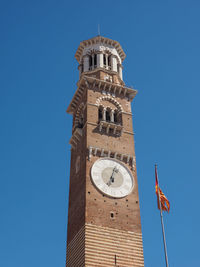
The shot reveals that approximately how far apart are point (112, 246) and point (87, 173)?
689cm

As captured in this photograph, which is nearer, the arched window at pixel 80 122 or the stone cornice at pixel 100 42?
the arched window at pixel 80 122

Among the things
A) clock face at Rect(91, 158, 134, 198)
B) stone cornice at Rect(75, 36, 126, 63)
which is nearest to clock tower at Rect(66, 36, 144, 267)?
clock face at Rect(91, 158, 134, 198)

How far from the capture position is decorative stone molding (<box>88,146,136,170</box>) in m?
37.5

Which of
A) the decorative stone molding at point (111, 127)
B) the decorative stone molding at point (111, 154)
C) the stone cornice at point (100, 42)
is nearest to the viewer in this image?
the decorative stone molding at point (111, 154)

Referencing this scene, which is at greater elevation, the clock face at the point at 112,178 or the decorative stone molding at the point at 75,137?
the decorative stone molding at the point at 75,137

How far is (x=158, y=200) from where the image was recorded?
29156 mm

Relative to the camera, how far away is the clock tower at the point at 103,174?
1287 inches

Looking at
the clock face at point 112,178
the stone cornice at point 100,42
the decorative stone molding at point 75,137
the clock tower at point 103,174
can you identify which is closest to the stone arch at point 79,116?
the clock tower at point 103,174

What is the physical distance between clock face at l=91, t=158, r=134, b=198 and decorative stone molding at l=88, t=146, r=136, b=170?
52 centimetres

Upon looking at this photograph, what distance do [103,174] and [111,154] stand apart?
2.53 m

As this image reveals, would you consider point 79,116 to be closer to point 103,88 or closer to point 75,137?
point 75,137

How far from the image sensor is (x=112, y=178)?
121ft

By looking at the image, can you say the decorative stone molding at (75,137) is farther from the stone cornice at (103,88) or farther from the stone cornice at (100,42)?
the stone cornice at (100,42)

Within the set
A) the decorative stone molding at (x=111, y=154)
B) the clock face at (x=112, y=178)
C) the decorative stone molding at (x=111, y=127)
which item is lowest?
the clock face at (x=112, y=178)
